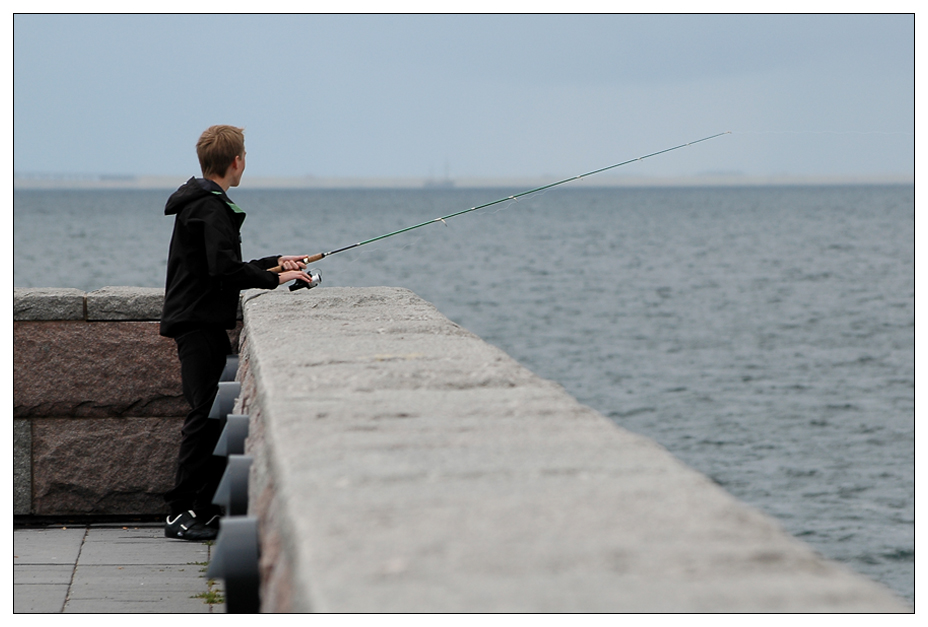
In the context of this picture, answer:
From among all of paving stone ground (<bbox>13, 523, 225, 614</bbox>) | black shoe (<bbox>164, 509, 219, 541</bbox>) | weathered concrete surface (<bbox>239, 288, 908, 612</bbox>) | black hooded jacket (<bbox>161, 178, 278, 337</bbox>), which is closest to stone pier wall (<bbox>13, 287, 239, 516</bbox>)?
paving stone ground (<bbox>13, 523, 225, 614</bbox>)

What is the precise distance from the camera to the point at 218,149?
411 centimetres

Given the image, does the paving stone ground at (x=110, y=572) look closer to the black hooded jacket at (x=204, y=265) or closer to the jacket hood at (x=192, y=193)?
the black hooded jacket at (x=204, y=265)

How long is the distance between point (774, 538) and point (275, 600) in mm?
767

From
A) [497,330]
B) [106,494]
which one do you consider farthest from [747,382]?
[106,494]

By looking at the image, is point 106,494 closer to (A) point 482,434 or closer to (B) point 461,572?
(A) point 482,434

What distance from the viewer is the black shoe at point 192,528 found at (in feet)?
14.6

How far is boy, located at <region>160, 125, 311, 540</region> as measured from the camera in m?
3.90

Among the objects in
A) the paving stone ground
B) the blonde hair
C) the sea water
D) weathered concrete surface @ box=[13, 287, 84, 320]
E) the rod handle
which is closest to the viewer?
the paving stone ground

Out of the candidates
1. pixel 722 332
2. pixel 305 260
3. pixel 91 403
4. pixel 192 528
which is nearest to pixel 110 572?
pixel 192 528

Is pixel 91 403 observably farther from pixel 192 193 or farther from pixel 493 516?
pixel 493 516

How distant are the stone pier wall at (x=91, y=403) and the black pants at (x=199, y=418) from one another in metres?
0.55

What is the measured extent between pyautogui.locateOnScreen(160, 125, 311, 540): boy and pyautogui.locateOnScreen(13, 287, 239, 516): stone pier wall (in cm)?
53

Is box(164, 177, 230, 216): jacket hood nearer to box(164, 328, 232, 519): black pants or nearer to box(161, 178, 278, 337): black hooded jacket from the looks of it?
box(161, 178, 278, 337): black hooded jacket

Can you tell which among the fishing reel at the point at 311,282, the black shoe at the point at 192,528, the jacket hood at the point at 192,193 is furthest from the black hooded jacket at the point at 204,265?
the black shoe at the point at 192,528
